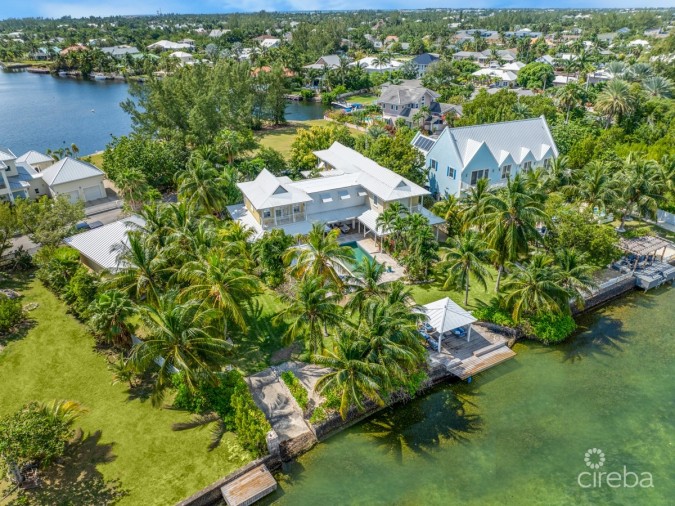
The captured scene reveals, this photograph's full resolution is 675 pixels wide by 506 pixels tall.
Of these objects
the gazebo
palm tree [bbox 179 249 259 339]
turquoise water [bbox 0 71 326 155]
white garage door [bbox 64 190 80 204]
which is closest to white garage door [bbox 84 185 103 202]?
white garage door [bbox 64 190 80 204]

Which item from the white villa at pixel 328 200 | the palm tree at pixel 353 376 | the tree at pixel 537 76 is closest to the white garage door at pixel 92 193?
the white villa at pixel 328 200

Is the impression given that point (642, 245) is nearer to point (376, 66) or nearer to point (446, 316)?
point (446, 316)

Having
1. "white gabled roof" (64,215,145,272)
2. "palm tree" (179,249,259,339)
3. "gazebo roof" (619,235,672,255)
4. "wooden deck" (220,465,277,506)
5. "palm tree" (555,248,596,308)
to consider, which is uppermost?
"palm tree" (179,249,259,339)

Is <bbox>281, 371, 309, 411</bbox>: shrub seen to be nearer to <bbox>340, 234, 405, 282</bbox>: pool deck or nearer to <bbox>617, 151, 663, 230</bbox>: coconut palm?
<bbox>340, 234, 405, 282</bbox>: pool deck

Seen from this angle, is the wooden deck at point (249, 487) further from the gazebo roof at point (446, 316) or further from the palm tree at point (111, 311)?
the gazebo roof at point (446, 316)

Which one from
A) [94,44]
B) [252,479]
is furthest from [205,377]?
[94,44]
